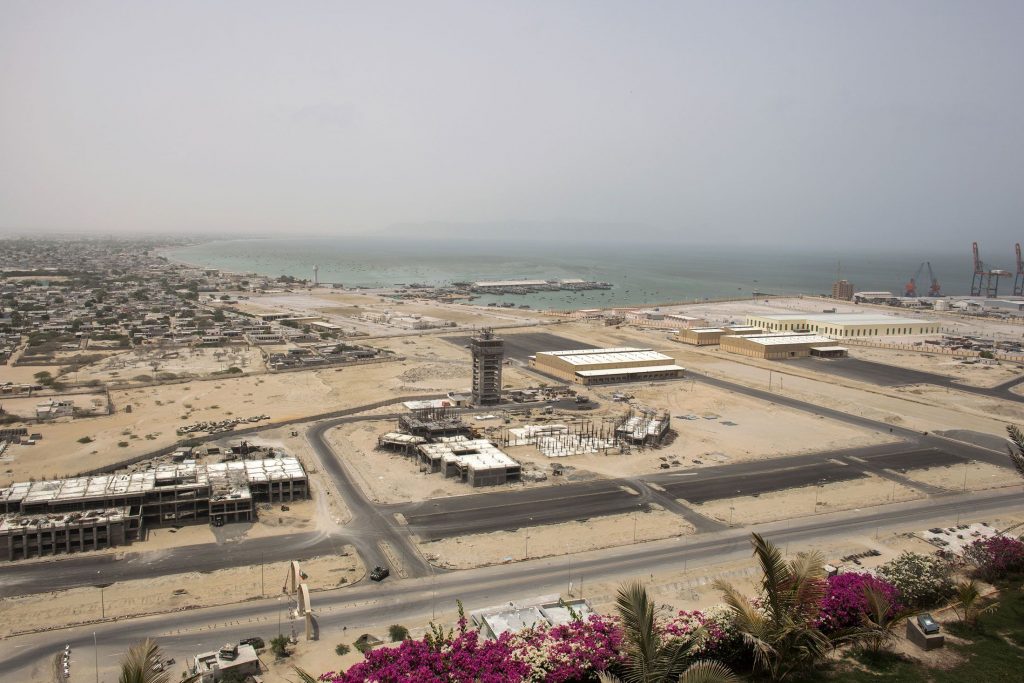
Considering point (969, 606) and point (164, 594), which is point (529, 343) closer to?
point (164, 594)

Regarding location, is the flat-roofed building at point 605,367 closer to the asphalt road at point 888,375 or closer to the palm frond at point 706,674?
the asphalt road at point 888,375

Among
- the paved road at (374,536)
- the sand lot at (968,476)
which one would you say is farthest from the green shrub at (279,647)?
the sand lot at (968,476)

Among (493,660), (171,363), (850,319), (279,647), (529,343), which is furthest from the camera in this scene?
(850,319)

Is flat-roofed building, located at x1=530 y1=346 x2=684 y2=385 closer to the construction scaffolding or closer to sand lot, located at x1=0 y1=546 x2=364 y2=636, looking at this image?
the construction scaffolding

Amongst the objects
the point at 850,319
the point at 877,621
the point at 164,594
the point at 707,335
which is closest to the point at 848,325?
the point at 850,319

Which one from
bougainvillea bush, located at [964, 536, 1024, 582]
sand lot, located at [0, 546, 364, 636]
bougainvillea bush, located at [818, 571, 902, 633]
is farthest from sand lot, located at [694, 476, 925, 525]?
sand lot, located at [0, 546, 364, 636]
